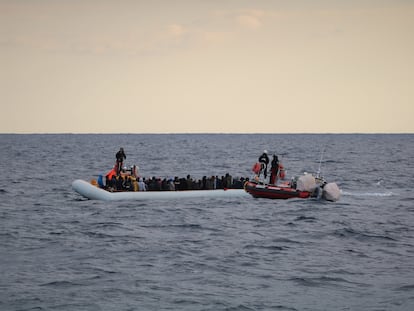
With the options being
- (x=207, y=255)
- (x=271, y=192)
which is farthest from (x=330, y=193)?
(x=207, y=255)

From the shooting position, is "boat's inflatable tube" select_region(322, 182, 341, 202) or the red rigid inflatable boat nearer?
the red rigid inflatable boat

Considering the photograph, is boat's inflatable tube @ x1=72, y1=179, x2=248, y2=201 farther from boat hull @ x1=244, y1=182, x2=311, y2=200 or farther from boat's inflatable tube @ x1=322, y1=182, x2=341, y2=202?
boat's inflatable tube @ x1=322, y1=182, x2=341, y2=202

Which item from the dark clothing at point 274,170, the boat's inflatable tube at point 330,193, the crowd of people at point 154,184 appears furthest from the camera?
the boat's inflatable tube at point 330,193

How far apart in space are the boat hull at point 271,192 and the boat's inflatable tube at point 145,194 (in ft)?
3.74

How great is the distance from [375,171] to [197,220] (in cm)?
4072

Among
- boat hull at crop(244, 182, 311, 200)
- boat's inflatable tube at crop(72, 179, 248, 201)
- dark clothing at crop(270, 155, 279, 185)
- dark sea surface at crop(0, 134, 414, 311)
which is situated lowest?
dark sea surface at crop(0, 134, 414, 311)

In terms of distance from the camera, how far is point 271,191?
1396 inches

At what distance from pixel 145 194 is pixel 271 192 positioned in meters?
6.75

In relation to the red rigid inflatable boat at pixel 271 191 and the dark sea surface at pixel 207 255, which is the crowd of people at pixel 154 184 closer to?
the dark sea surface at pixel 207 255

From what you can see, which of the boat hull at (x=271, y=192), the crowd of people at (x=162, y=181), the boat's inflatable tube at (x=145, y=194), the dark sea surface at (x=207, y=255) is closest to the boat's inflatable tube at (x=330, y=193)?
the dark sea surface at (x=207, y=255)

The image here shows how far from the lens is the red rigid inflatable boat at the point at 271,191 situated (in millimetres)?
35281

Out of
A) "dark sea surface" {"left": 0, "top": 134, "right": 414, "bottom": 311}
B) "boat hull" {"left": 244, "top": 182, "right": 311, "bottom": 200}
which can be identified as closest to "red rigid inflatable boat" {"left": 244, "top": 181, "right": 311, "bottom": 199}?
"boat hull" {"left": 244, "top": 182, "right": 311, "bottom": 200}

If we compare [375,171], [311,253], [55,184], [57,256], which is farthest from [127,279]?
[375,171]

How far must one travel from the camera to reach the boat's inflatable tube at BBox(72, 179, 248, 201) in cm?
3469
